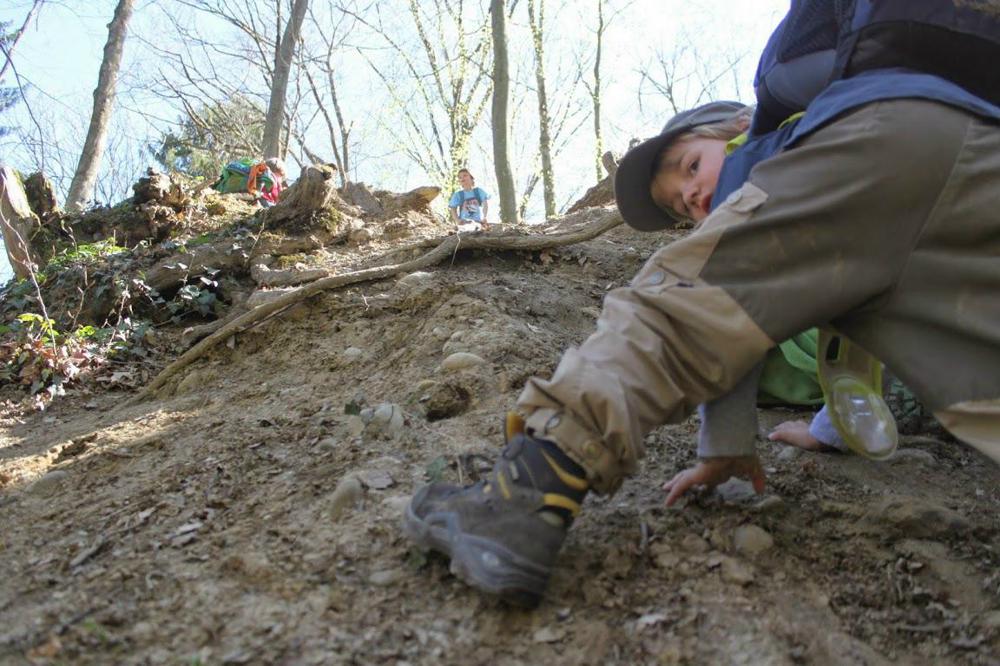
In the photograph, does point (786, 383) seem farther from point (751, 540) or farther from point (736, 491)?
point (751, 540)

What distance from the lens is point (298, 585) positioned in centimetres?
137

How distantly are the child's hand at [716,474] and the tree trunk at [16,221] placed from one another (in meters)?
5.00

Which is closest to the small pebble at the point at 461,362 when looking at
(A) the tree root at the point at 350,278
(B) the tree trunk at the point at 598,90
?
(A) the tree root at the point at 350,278

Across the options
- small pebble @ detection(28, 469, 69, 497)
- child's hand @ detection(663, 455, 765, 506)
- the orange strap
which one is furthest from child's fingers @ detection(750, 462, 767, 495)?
the orange strap

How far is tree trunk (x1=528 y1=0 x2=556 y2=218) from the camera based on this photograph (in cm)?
1303

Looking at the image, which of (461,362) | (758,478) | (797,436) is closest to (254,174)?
(461,362)

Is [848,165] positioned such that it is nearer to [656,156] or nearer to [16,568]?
[656,156]

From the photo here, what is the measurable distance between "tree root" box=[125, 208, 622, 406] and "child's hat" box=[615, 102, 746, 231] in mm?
1648

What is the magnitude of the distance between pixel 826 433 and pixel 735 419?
2.31 feet

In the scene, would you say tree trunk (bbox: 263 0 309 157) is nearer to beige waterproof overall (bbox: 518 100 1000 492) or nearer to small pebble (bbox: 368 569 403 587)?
small pebble (bbox: 368 569 403 587)

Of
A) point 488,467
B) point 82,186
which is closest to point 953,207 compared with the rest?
point 488,467

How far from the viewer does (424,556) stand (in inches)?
55.6

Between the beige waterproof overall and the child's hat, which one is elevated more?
the child's hat

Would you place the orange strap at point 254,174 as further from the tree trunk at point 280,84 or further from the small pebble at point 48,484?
the small pebble at point 48,484
